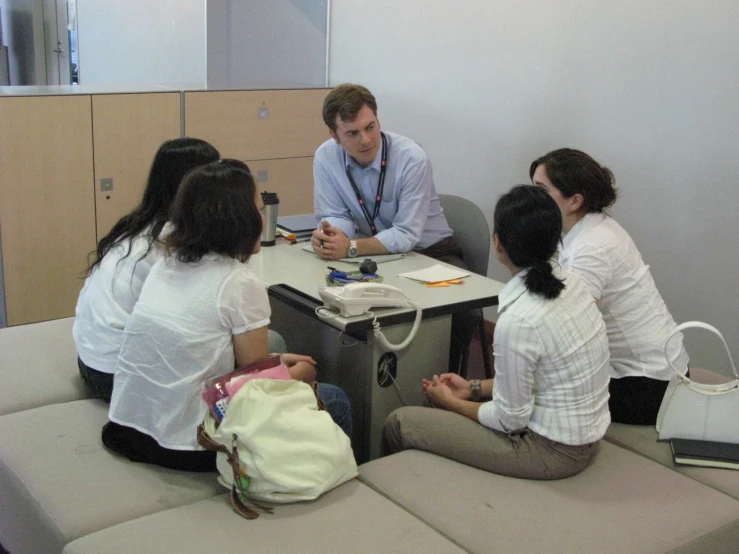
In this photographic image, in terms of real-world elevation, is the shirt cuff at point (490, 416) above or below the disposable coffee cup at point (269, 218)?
below

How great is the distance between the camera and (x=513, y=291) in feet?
6.82

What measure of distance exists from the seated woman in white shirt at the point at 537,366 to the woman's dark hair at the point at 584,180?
480 millimetres

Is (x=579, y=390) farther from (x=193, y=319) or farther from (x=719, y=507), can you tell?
(x=193, y=319)

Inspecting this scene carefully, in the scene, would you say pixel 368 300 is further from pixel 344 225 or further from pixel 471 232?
pixel 471 232

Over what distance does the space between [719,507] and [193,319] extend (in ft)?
4.55

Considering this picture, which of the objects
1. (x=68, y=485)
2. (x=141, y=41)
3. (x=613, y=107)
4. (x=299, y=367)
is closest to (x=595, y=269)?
(x=299, y=367)

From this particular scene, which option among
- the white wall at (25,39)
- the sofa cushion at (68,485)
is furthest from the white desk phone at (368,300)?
the white wall at (25,39)

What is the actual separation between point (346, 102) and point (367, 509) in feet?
5.47

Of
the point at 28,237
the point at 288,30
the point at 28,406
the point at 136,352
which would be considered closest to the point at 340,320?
the point at 136,352

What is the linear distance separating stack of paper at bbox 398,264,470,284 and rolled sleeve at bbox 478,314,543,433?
27.4 inches

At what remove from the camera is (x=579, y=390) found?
2.07m

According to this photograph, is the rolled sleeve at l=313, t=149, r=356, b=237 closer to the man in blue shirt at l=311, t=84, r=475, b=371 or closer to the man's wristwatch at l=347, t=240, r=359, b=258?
the man in blue shirt at l=311, t=84, r=475, b=371

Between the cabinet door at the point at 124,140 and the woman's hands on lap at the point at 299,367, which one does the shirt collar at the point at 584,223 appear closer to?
the woman's hands on lap at the point at 299,367

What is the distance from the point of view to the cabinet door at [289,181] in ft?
15.6
